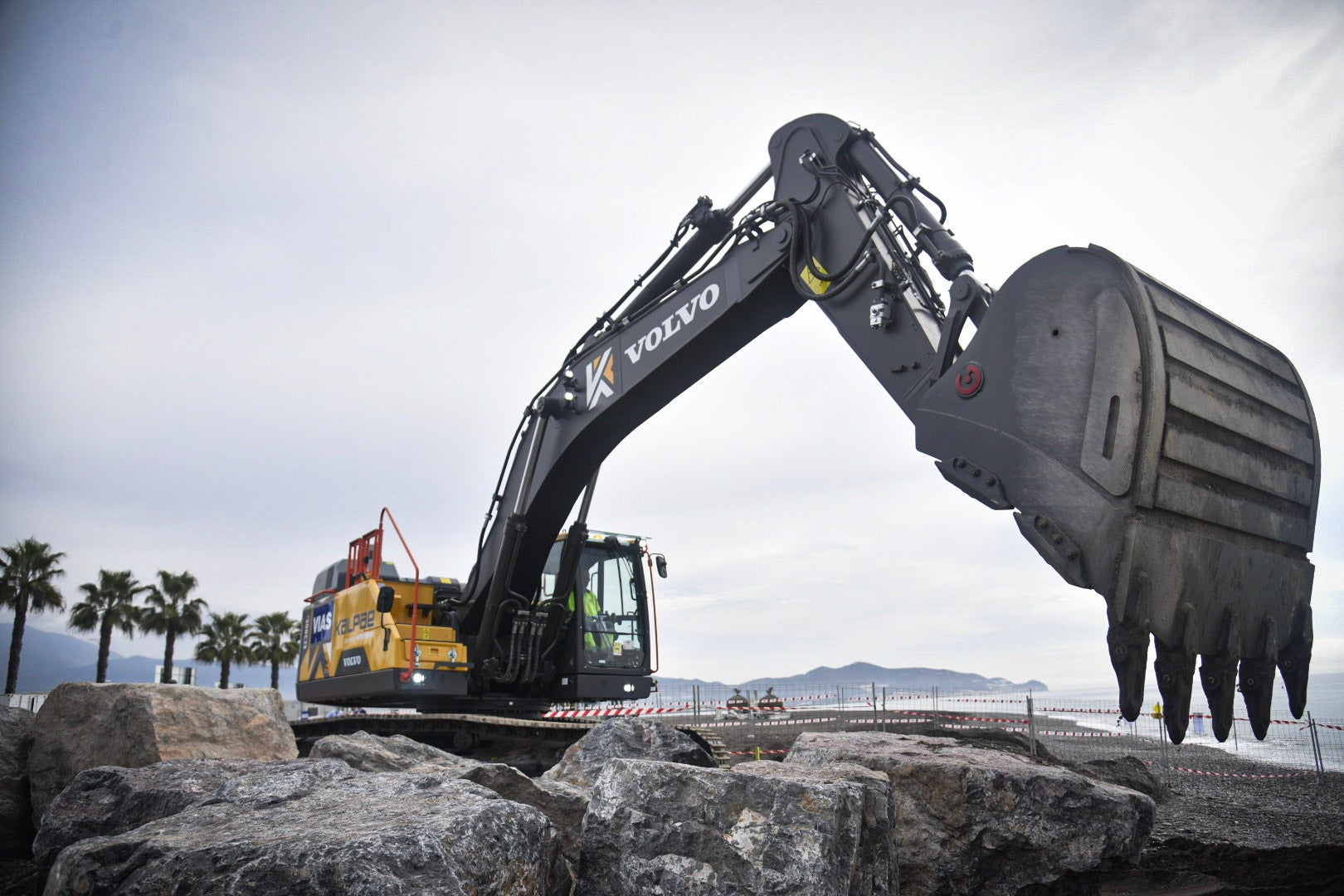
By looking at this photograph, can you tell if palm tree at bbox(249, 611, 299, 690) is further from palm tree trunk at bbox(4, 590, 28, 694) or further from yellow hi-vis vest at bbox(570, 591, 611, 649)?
yellow hi-vis vest at bbox(570, 591, 611, 649)

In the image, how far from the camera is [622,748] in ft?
20.4

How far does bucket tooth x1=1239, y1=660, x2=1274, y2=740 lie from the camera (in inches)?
165

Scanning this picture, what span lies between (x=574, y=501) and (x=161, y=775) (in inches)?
219

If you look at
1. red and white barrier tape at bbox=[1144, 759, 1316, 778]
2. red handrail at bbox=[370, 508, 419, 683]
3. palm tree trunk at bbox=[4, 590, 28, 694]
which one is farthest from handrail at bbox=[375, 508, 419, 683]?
palm tree trunk at bbox=[4, 590, 28, 694]

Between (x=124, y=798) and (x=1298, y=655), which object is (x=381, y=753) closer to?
(x=124, y=798)

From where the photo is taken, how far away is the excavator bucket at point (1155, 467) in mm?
3871

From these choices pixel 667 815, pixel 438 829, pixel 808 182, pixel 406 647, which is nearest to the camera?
pixel 438 829

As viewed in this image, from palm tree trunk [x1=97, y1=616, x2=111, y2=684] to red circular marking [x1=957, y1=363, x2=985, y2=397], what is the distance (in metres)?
40.2

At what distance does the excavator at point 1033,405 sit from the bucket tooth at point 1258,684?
0.04ft

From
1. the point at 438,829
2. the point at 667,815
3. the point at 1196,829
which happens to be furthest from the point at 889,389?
the point at 1196,829

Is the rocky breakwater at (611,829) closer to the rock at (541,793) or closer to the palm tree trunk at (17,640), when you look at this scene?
the rock at (541,793)

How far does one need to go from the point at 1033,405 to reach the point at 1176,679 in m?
1.34

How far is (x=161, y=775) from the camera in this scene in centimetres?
418

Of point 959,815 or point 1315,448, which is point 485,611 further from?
point 1315,448
